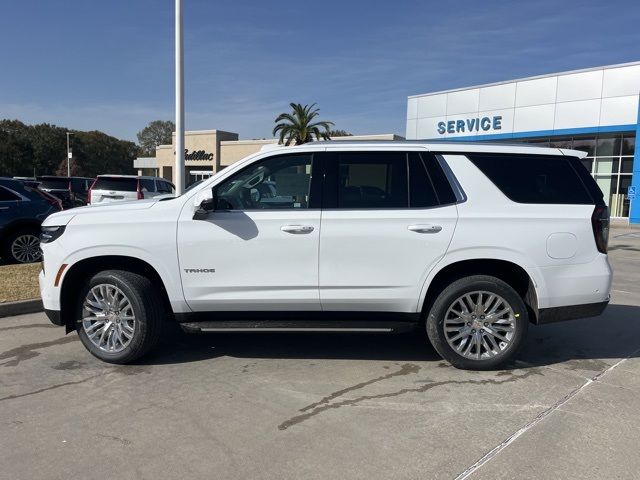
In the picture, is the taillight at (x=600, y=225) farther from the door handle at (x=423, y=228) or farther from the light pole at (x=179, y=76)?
the light pole at (x=179, y=76)

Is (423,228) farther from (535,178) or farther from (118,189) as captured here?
(118,189)

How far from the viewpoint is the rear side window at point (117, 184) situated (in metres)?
14.0

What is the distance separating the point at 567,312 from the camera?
15.4 ft

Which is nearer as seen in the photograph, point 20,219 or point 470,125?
point 20,219

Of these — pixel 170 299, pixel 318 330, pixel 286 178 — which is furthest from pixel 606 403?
pixel 170 299

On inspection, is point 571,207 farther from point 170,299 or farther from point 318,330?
point 170,299

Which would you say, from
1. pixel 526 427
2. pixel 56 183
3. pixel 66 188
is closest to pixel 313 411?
pixel 526 427

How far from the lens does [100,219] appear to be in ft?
15.3

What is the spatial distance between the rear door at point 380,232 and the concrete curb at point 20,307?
425cm

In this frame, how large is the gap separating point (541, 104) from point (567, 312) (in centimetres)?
2478

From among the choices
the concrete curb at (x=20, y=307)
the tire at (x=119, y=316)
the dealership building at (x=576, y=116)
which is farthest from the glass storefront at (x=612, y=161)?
the tire at (x=119, y=316)

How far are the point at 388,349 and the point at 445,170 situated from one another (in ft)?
6.27

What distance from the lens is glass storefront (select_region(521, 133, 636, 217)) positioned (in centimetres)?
2537

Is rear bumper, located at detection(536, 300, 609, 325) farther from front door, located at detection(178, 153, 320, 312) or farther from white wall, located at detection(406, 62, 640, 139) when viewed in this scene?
white wall, located at detection(406, 62, 640, 139)
